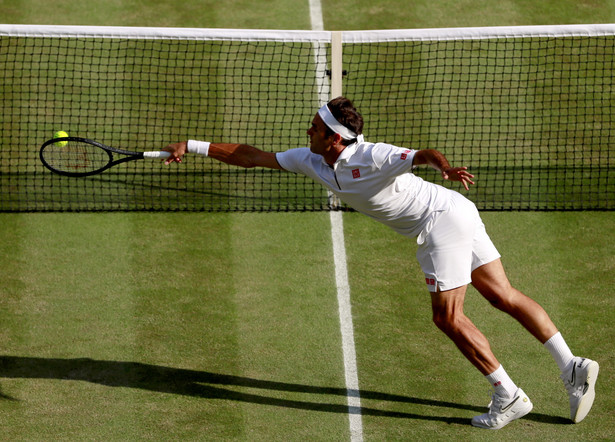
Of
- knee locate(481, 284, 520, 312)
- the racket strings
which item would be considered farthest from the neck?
the racket strings

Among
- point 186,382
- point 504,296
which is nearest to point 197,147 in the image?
point 186,382

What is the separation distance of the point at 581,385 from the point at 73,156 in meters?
5.34

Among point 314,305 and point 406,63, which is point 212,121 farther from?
point 314,305

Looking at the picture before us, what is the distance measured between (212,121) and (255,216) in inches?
82.9

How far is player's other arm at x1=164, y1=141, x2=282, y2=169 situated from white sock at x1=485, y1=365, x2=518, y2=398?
8.03 feet

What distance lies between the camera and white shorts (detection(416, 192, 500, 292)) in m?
7.29

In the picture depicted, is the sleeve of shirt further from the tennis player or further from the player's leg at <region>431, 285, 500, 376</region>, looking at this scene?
the player's leg at <region>431, 285, 500, 376</region>

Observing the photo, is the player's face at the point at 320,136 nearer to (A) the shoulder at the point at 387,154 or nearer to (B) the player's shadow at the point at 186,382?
(A) the shoulder at the point at 387,154

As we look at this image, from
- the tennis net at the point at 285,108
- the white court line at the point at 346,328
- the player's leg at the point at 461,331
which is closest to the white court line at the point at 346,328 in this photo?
the white court line at the point at 346,328

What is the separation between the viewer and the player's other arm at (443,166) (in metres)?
6.66

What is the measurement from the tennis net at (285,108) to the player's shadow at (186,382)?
9.24ft

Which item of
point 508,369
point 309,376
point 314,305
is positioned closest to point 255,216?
point 314,305

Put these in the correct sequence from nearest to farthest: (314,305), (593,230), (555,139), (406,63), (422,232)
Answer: (422,232)
(314,305)
(593,230)
(555,139)
(406,63)

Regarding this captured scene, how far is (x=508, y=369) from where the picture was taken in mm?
8133
